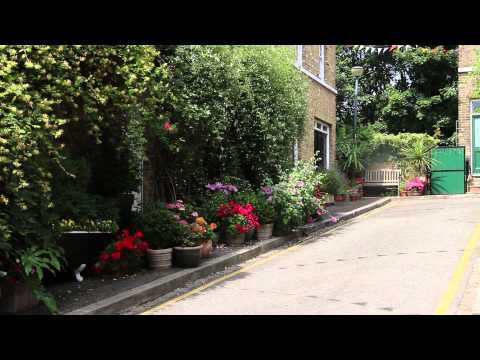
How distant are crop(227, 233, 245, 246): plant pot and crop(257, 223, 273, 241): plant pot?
0.71m

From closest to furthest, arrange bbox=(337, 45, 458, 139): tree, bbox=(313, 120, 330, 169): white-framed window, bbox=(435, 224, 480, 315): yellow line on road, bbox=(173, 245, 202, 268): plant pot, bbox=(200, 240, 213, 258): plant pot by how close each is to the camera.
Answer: bbox=(435, 224, 480, 315): yellow line on road, bbox=(173, 245, 202, 268): plant pot, bbox=(200, 240, 213, 258): plant pot, bbox=(313, 120, 330, 169): white-framed window, bbox=(337, 45, 458, 139): tree

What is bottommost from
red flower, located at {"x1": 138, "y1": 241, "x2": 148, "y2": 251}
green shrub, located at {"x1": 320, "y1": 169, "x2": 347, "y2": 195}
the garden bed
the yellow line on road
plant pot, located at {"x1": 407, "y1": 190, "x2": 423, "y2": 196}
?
the garden bed

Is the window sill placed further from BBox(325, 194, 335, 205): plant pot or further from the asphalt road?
the asphalt road

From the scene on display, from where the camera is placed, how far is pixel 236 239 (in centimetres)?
1006

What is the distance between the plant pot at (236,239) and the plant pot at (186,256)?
2021 millimetres

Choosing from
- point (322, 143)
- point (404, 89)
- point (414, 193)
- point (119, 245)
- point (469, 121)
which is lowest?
point (119, 245)

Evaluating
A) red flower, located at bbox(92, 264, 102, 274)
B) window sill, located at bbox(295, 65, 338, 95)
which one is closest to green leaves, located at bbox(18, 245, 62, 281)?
A: red flower, located at bbox(92, 264, 102, 274)

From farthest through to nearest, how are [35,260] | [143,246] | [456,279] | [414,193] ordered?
[414,193] < [143,246] < [456,279] < [35,260]

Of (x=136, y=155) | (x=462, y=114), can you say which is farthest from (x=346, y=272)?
(x=462, y=114)

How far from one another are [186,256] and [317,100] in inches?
495

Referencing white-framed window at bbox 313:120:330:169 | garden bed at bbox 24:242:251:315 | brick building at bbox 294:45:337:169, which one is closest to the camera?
garden bed at bbox 24:242:251:315

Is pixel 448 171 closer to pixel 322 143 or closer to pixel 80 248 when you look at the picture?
pixel 322 143

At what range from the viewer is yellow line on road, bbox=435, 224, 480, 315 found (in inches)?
228

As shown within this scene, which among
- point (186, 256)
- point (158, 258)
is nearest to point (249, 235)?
point (186, 256)
